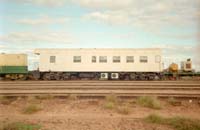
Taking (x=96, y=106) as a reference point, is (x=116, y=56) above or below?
above

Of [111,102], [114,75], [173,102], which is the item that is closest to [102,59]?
[114,75]

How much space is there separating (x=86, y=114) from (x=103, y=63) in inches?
680

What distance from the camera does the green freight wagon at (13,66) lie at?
2886 centimetres

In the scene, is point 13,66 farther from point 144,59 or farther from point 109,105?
point 109,105

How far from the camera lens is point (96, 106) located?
11.5 meters

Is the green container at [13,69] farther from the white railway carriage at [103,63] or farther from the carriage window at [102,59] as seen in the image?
the carriage window at [102,59]

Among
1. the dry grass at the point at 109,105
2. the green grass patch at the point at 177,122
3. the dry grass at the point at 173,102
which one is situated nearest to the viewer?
the green grass patch at the point at 177,122

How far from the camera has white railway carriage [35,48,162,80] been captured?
27453 mm

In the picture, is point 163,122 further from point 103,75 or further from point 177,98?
point 103,75

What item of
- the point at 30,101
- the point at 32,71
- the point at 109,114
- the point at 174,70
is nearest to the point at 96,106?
the point at 109,114

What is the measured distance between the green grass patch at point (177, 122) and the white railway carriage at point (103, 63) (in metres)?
18.2

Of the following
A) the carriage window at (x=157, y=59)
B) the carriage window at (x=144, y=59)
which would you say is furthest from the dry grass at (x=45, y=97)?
the carriage window at (x=157, y=59)

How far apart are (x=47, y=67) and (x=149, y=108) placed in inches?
Answer: 705

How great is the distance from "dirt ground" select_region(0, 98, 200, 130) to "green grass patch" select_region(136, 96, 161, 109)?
0.19 meters
